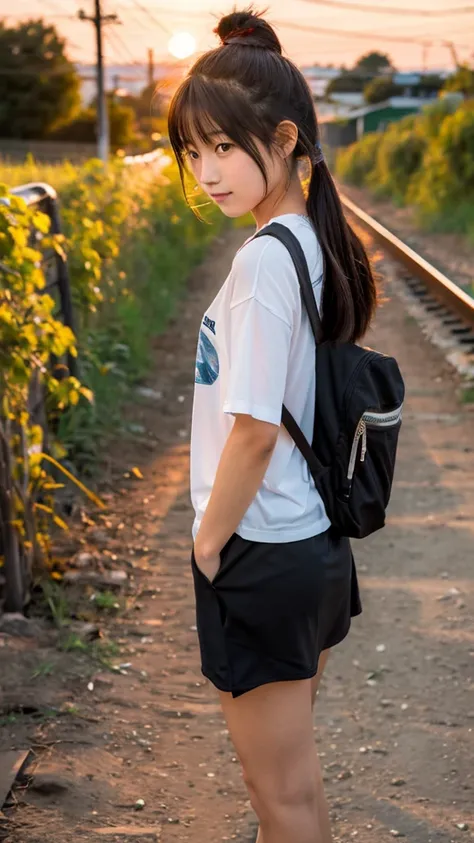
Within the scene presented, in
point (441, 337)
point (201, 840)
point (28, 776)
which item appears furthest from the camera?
point (441, 337)

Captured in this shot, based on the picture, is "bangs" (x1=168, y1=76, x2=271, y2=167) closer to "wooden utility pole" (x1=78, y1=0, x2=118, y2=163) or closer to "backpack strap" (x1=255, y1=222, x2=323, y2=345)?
"backpack strap" (x1=255, y1=222, x2=323, y2=345)

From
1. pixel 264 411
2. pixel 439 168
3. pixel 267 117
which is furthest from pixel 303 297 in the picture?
pixel 439 168

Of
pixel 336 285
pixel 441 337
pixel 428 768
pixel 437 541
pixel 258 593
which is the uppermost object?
pixel 336 285

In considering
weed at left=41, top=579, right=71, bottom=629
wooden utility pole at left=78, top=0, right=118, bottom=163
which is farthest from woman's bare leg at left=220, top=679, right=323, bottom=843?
wooden utility pole at left=78, top=0, right=118, bottom=163

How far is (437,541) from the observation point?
16.8 ft

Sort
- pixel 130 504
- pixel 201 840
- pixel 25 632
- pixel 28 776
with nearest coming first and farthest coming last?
pixel 201 840, pixel 28 776, pixel 25 632, pixel 130 504

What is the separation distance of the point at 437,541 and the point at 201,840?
97.8 inches

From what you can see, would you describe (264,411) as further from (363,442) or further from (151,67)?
(151,67)

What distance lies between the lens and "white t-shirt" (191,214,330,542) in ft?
5.74

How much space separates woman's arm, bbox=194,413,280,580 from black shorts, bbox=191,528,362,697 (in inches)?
2.2

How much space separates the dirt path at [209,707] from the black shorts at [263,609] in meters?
1.25

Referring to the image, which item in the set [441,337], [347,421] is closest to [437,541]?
[347,421]

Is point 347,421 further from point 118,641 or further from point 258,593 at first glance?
point 118,641

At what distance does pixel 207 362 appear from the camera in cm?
192
